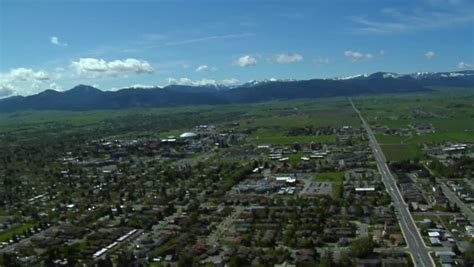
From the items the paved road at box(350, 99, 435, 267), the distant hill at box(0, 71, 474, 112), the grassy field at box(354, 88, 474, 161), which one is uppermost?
the distant hill at box(0, 71, 474, 112)

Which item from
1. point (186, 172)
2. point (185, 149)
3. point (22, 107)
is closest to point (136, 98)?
point (22, 107)

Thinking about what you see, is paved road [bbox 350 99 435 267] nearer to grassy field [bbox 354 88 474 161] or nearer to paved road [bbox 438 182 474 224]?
paved road [bbox 438 182 474 224]

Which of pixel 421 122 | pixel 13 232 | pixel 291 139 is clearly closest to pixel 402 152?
pixel 291 139

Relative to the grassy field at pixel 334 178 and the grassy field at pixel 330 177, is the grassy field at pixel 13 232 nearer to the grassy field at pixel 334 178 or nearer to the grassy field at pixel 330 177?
the grassy field at pixel 334 178

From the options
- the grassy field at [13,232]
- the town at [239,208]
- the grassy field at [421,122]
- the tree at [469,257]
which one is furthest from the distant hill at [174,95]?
the tree at [469,257]

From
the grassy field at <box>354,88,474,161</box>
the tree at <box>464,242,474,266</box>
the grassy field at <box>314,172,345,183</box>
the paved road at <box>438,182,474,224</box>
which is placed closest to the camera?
the tree at <box>464,242,474,266</box>

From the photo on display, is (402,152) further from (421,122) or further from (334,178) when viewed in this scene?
(421,122)

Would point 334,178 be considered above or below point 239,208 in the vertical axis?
below

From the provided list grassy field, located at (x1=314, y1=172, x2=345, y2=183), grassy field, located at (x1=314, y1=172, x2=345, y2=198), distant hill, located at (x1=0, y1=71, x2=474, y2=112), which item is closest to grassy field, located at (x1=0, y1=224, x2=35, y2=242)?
grassy field, located at (x1=314, y1=172, x2=345, y2=198)
